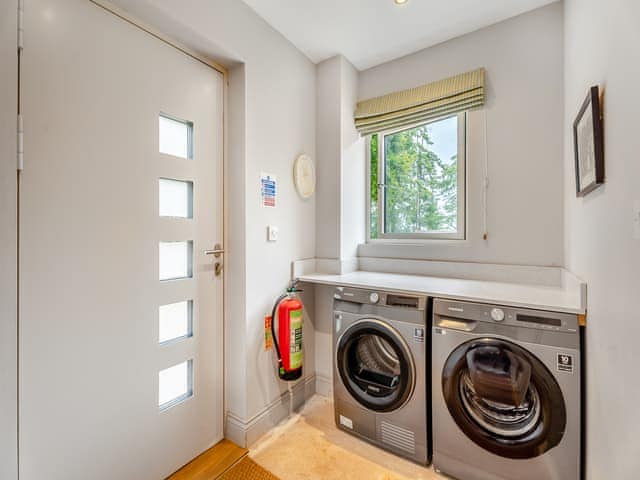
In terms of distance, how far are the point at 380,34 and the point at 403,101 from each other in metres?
0.49

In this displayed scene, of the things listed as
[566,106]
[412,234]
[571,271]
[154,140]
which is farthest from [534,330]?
[154,140]

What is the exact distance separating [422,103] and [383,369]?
194cm

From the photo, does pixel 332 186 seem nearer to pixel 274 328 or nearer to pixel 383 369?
pixel 274 328

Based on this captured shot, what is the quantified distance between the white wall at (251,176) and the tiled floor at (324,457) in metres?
0.17

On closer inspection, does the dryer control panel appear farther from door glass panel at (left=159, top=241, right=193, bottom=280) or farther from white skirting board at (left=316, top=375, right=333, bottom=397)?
door glass panel at (left=159, top=241, right=193, bottom=280)

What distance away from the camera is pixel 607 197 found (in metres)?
0.97

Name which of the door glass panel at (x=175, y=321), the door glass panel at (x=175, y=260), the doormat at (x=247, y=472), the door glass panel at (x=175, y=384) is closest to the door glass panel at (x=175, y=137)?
the door glass panel at (x=175, y=260)

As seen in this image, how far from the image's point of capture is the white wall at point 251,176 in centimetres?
171

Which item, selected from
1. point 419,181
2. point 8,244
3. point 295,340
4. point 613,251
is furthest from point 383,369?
point 8,244

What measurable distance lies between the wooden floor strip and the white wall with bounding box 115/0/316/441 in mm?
168

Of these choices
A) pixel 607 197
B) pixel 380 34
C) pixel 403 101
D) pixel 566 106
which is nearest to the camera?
pixel 607 197

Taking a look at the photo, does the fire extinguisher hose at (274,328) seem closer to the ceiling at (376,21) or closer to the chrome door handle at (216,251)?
the chrome door handle at (216,251)

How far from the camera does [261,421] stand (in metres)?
1.90

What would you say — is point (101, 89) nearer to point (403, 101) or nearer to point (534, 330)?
point (403, 101)
